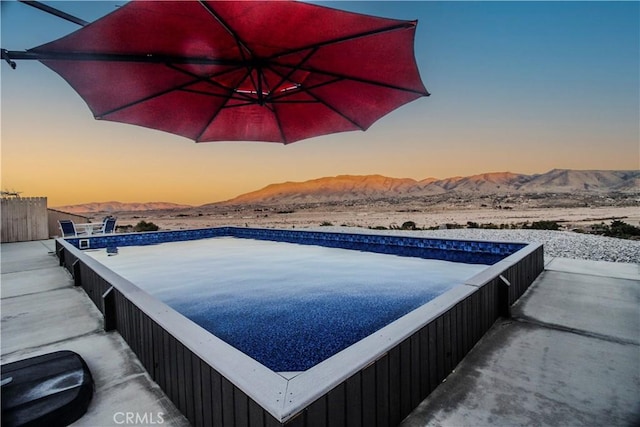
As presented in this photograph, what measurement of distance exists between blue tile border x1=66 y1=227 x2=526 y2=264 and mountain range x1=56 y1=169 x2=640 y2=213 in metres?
45.2

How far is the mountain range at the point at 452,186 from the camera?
6319cm

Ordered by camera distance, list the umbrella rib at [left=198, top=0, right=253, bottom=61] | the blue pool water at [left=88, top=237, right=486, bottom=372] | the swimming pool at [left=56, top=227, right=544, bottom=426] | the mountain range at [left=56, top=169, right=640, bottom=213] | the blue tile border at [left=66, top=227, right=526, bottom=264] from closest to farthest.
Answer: the swimming pool at [left=56, top=227, right=544, bottom=426] → the umbrella rib at [left=198, top=0, right=253, bottom=61] → the blue pool water at [left=88, top=237, right=486, bottom=372] → the blue tile border at [left=66, top=227, right=526, bottom=264] → the mountain range at [left=56, top=169, right=640, bottom=213]

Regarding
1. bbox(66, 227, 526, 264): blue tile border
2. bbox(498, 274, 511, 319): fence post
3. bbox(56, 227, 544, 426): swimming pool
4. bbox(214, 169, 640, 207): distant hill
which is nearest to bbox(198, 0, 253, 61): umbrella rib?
bbox(56, 227, 544, 426): swimming pool

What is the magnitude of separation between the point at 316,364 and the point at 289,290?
2616mm

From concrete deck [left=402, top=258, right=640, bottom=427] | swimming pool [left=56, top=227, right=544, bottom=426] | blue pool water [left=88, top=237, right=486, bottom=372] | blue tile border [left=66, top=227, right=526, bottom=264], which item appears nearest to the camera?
swimming pool [left=56, top=227, right=544, bottom=426]

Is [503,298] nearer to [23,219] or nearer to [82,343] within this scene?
[82,343]

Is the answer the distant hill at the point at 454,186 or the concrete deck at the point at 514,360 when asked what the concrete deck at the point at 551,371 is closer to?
the concrete deck at the point at 514,360

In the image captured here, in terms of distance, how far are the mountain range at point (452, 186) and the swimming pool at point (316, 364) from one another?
53.9 meters

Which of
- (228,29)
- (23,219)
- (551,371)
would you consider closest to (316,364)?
(551,371)

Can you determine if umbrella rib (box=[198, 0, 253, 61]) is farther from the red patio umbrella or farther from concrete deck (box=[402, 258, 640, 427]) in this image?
concrete deck (box=[402, 258, 640, 427])

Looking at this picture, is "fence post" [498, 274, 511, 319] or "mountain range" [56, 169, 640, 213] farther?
"mountain range" [56, 169, 640, 213]

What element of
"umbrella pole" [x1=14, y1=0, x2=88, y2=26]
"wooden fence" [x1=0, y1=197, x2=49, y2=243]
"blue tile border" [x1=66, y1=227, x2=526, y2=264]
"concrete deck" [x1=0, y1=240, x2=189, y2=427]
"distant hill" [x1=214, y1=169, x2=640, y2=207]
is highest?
"distant hill" [x1=214, y1=169, x2=640, y2=207]

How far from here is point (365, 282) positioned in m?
5.12

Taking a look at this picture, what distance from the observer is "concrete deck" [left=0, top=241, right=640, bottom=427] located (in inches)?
66.6
